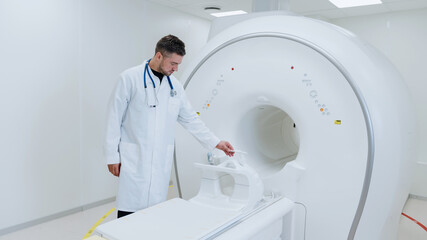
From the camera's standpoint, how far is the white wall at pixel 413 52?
3447 mm

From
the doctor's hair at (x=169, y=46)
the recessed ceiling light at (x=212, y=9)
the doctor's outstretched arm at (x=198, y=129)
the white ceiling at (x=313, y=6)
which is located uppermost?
the white ceiling at (x=313, y=6)

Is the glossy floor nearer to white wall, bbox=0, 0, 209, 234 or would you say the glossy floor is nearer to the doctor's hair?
white wall, bbox=0, 0, 209, 234

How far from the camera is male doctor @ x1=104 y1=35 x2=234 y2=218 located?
1.53 meters

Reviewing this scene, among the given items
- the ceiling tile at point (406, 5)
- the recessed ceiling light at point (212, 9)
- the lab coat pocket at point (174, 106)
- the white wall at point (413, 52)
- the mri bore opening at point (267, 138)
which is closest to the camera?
the lab coat pocket at point (174, 106)

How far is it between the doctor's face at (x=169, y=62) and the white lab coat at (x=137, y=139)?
0.20 ft

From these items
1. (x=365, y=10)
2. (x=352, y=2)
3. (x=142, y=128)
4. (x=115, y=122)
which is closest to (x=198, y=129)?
(x=142, y=128)

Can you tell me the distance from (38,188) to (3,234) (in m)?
0.36

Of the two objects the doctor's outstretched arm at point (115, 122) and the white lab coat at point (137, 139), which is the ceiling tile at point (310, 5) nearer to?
the white lab coat at point (137, 139)

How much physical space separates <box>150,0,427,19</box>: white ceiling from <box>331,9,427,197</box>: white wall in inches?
4.3

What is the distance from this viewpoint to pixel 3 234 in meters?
2.34

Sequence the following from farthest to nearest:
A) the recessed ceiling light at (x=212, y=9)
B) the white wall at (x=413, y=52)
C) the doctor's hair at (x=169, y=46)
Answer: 1. the recessed ceiling light at (x=212, y=9)
2. the white wall at (x=413, y=52)
3. the doctor's hair at (x=169, y=46)

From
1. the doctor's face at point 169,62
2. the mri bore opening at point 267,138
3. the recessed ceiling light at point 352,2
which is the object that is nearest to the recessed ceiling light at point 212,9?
the recessed ceiling light at point 352,2

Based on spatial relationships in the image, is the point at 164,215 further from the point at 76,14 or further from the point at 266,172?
the point at 76,14

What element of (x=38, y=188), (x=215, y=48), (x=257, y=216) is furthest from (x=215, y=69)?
(x=38, y=188)
